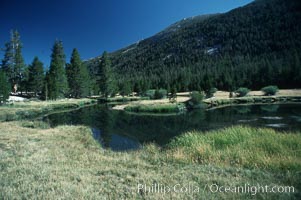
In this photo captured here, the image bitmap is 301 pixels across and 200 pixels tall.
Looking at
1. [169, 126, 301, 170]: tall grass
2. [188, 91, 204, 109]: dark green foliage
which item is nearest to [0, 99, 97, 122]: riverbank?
[169, 126, 301, 170]: tall grass

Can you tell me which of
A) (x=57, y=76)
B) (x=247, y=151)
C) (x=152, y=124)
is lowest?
(x=152, y=124)

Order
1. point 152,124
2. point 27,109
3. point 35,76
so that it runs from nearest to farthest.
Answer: point 152,124
point 27,109
point 35,76

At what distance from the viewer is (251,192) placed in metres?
5.70

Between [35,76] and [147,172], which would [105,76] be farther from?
[147,172]

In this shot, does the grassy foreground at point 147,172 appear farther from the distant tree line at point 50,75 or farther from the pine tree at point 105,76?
the pine tree at point 105,76

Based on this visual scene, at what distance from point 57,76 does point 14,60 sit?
57.1 feet

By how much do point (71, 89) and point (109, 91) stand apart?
12868 mm

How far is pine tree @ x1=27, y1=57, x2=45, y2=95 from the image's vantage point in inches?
2542

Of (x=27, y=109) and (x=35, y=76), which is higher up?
(x=35, y=76)

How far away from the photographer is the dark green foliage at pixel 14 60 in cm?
6738

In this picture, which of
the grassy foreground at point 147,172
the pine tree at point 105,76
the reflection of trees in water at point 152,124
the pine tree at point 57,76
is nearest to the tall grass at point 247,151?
the grassy foreground at point 147,172

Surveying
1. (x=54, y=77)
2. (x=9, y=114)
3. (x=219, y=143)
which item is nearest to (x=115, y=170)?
(x=219, y=143)

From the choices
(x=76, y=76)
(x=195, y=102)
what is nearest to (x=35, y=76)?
(x=76, y=76)

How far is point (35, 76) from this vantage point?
6438 cm
